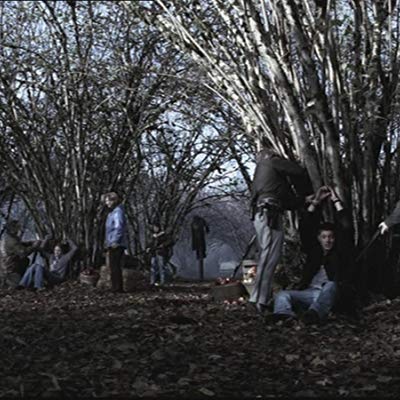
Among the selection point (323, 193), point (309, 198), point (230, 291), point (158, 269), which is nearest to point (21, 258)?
point (158, 269)

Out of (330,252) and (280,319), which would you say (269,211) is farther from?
(280,319)

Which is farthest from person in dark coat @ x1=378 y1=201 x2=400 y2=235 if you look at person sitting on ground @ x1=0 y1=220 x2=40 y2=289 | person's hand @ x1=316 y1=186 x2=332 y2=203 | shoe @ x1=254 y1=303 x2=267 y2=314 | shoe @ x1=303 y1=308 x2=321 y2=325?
person sitting on ground @ x1=0 y1=220 x2=40 y2=289

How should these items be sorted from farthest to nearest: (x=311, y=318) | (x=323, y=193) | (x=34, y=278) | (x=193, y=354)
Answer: (x=34, y=278), (x=323, y=193), (x=311, y=318), (x=193, y=354)

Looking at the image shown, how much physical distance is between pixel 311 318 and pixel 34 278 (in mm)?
6079

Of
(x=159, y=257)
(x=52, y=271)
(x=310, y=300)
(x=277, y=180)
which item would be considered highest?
(x=277, y=180)

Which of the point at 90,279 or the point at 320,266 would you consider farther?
the point at 90,279

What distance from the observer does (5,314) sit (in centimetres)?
830

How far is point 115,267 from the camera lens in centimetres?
1102

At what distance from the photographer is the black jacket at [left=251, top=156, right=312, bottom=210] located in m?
7.52

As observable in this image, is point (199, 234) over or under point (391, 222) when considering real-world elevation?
over

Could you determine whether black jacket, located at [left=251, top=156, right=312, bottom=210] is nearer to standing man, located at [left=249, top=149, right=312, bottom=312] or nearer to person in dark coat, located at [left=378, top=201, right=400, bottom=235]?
standing man, located at [left=249, top=149, right=312, bottom=312]

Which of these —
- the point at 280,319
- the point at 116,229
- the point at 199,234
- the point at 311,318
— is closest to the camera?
the point at 311,318

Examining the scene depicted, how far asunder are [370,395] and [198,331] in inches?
92.6

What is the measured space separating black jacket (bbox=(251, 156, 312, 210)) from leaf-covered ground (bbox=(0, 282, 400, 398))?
3.80 ft
